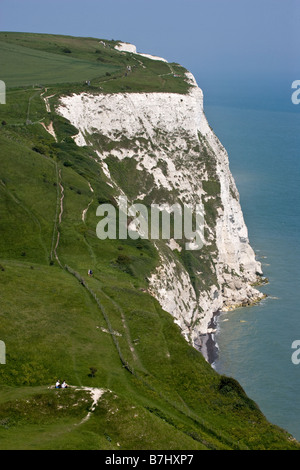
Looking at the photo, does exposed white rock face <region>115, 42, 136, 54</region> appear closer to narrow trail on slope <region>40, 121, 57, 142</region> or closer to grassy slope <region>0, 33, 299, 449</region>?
narrow trail on slope <region>40, 121, 57, 142</region>

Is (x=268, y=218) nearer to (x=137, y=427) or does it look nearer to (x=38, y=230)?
(x=38, y=230)

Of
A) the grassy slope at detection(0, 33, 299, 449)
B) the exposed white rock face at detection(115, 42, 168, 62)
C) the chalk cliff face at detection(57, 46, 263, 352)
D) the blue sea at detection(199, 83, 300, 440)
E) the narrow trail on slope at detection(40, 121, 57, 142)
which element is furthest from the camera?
the exposed white rock face at detection(115, 42, 168, 62)

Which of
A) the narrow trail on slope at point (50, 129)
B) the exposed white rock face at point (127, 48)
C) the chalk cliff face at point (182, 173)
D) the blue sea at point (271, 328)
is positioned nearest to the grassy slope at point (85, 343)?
the narrow trail on slope at point (50, 129)

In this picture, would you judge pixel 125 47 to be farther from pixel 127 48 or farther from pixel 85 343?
pixel 85 343

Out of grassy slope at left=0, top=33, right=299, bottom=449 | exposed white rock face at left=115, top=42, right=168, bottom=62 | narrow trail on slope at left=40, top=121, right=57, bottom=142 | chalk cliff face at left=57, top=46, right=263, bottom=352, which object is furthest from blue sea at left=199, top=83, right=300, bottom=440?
exposed white rock face at left=115, top=42, right=168, bottom=62

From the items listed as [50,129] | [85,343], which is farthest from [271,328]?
[50,129]

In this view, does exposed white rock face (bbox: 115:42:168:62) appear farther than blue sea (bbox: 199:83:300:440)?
Yes

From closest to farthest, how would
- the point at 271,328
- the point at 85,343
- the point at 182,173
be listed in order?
the point at 85,343 < the point at 271,328 < the point at 182,173

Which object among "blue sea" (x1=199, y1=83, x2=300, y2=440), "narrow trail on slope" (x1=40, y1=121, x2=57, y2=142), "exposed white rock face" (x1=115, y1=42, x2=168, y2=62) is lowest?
"blue sea" (x1=199, y1=83, x2=300, y2=440)
